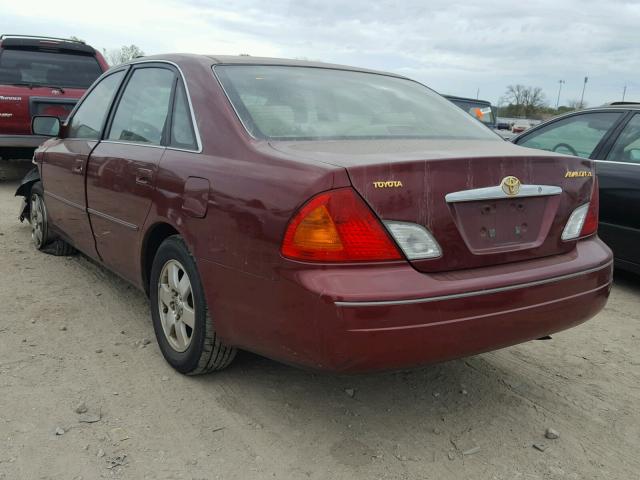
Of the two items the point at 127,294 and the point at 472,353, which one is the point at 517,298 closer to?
the point at 472,353

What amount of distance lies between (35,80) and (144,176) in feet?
21.1

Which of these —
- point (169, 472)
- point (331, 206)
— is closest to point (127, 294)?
point (169, 472)

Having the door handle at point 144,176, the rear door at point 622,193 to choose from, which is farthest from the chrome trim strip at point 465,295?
the rear door at point 622,193

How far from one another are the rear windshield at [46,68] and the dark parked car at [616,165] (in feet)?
22.1

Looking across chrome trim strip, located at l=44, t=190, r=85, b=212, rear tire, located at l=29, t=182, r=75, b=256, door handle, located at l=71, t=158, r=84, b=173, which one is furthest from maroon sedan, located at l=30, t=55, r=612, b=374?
rear tire, located at l=29, t=182, r=75, b=256

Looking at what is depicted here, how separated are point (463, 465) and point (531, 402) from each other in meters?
0.71

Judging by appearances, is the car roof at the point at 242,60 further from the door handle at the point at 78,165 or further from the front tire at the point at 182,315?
the front tire at the point at 182,315

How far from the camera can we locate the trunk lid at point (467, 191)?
7.25 feet

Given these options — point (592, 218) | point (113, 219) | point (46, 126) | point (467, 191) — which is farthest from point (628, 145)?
point (46, 126)

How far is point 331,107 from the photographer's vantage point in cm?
299

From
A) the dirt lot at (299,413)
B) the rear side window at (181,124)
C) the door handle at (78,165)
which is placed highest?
the rear side window at (181,124)

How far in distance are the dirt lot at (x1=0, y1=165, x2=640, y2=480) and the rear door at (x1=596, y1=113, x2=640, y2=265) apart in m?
1.23

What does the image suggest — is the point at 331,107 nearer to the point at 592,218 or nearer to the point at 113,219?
→ the point at 592,218

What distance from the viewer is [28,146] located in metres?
8.27
